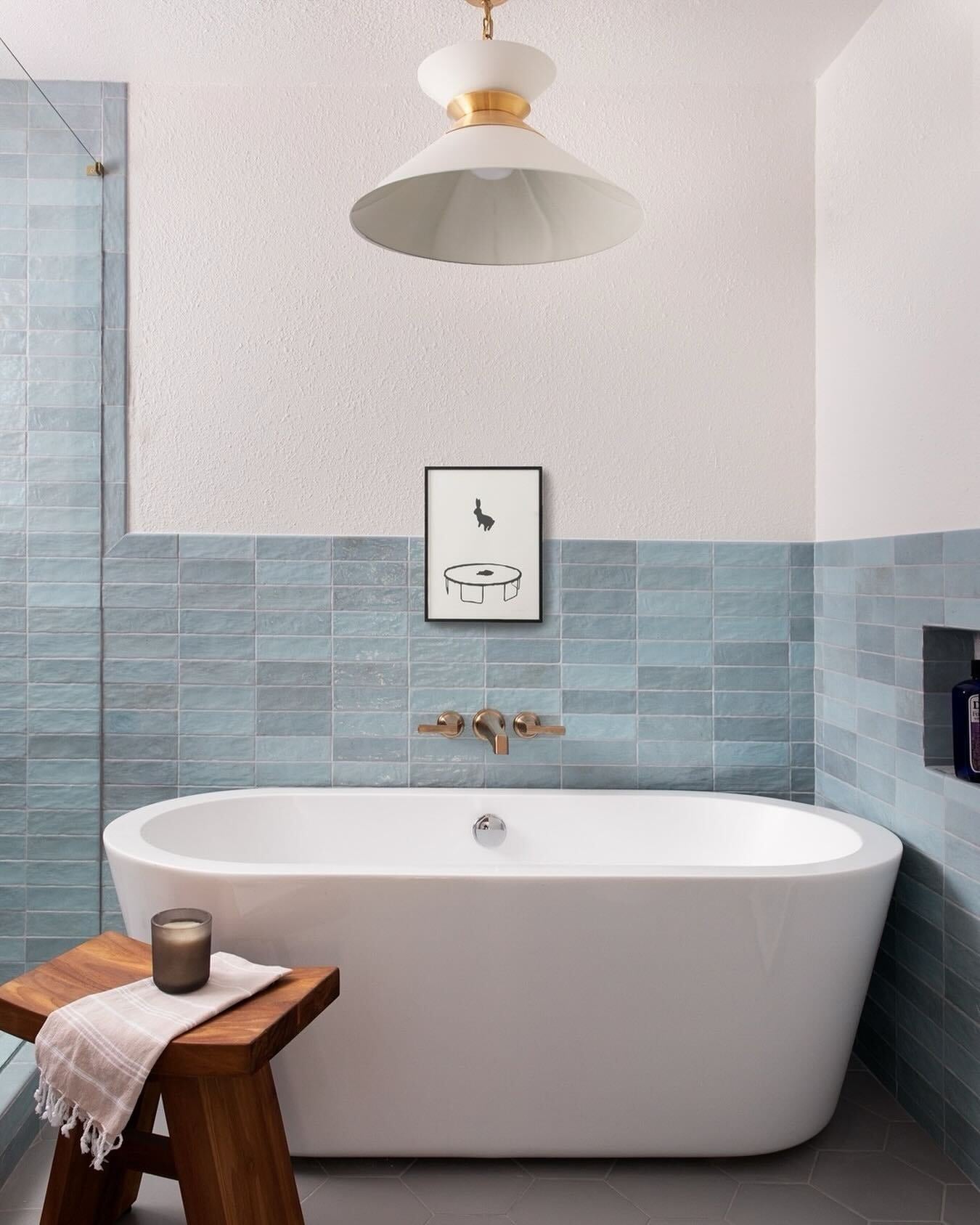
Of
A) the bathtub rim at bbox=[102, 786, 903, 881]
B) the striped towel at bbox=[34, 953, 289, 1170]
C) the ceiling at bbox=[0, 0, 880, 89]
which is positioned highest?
the ceiling at bbox=[0, 0, 880, 89]

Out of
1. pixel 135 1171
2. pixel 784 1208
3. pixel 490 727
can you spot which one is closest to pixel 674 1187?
pixel 784 1208

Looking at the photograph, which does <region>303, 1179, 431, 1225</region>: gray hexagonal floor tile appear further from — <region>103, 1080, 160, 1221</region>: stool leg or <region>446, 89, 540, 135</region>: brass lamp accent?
<region>446, 89, 540, 135</region>: brass lamp accent

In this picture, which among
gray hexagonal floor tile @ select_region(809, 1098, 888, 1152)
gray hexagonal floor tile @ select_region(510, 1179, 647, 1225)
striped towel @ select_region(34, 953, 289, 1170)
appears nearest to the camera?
striped towel @ select_region(34, 953, 289, 1170)

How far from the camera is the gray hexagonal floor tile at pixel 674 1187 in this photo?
1.85 m

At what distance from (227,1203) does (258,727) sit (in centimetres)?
137

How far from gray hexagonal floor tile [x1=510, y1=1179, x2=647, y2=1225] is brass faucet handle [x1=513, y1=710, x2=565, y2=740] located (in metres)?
1.08

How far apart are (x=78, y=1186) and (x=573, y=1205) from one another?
3.09 feet

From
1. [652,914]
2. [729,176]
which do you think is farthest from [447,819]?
[729,176]

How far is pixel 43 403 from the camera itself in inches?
97.4

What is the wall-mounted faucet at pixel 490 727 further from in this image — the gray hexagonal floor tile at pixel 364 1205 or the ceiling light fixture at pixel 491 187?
the ceiling light fixture at pixel 491 187

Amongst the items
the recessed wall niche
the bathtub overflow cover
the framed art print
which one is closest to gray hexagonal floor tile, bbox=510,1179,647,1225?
the bathtub overflow cover

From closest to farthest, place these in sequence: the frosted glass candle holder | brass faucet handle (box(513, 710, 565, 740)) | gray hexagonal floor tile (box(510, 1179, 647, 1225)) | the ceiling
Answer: the frosted glass candle holder, gray hexagonal floor tile (box(510, 1179, 647, 1225)), the ceiling, brass faucet handle (box(513, 710, 565, 740))

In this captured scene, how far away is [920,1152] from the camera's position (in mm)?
2041

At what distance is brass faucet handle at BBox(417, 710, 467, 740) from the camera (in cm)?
262
